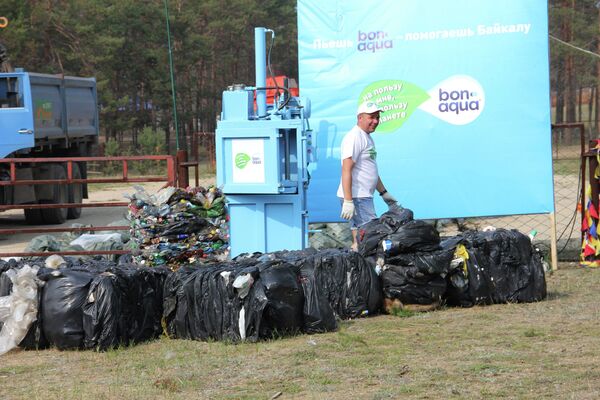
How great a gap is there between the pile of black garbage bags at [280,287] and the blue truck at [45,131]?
914 centimetres

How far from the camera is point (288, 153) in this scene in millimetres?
9711

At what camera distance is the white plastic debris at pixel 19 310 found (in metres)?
7.33

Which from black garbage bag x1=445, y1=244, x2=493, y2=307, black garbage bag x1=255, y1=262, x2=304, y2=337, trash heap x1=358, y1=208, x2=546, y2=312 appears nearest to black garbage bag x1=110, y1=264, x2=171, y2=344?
black garbage bag x1=255, y1=262, x2=304, y2=337

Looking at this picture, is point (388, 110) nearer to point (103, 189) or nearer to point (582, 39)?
point (103, 189)

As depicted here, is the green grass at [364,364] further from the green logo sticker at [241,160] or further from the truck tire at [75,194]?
the truck tire at [75,194]

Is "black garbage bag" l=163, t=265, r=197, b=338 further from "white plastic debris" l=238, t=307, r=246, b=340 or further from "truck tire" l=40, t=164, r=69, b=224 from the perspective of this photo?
"truck tire" l=40, t=164, r=69, b=224

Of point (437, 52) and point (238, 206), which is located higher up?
point (437, 52)

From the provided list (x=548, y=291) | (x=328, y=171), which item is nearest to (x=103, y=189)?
(x=328, y=171)

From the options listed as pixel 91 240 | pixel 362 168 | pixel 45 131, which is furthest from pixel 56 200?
pixel 362 168

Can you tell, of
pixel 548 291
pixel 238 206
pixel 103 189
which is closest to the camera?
pixel 548 291

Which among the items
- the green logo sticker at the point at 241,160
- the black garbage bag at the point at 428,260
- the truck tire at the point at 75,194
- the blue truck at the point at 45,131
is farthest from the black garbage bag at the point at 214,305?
the truck tire at the point at 75,194

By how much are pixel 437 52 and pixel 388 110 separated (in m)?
0.80

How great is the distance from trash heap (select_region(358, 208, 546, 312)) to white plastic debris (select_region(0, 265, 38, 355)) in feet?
9.20

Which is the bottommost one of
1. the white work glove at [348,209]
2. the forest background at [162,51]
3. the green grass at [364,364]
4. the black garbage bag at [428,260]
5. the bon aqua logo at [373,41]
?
the green grass at [364,364]
